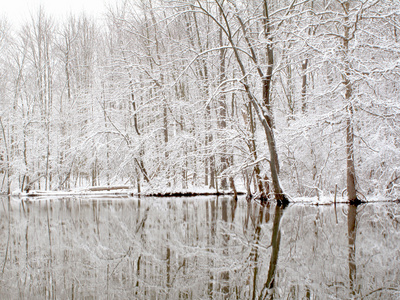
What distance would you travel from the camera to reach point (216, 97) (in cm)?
1577

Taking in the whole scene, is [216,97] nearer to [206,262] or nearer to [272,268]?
[206,262]

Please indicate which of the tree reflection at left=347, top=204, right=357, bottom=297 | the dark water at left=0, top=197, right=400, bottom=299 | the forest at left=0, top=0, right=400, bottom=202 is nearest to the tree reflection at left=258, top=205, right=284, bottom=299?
the dark water at left=0, top=197, right=400, bottom=299

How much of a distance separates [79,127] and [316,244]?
24.3 m

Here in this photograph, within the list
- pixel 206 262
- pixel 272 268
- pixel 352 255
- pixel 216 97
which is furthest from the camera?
pixel 216 97

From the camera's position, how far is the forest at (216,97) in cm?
1107

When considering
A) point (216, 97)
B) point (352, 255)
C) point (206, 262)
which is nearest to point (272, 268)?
point (206, 262)

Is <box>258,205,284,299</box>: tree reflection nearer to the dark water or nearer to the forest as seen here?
the dark water

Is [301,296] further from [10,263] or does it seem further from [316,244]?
[10,263]

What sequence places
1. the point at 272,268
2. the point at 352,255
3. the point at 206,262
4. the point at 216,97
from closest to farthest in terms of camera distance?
the point at 272,268, the point at 206,262, the point at 352,255, the point at 216,97

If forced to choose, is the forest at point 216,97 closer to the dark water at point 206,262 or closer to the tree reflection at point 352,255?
the tree reflection at point 352,255

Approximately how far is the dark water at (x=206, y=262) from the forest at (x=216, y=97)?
5516 mm

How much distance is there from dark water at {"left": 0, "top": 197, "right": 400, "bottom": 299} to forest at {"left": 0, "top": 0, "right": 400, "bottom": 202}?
5.52m

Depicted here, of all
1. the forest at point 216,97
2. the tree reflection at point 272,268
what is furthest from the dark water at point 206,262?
the forest at point 216,97

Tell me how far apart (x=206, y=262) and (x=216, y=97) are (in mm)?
12222
